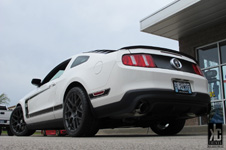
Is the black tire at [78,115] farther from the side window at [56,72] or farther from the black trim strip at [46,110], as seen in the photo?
the side window at [56,72]

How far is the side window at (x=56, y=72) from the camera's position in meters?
5.72

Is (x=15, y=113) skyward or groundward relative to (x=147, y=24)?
groundward

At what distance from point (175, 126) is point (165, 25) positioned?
537 cm

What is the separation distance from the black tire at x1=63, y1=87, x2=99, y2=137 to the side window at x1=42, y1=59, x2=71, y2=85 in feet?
3.44

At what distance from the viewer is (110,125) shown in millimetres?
4688

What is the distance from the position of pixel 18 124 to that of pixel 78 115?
3.03 meters

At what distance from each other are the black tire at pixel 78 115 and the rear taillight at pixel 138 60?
3.04 ft

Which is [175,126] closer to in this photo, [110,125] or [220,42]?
[110,125]

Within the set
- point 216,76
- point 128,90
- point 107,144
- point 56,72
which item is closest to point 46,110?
point 56,72

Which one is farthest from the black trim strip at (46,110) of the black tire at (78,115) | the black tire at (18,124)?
the black tire at (18,124)

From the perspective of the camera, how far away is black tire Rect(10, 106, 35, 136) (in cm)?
675

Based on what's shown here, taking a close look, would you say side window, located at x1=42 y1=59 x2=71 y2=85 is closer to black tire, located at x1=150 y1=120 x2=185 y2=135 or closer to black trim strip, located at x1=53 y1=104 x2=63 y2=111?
black trim strip, located at x1=53 y1=104 x2=63 y2=111

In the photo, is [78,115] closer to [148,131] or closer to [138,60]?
[138,60]

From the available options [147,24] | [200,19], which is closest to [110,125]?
[147,24]
